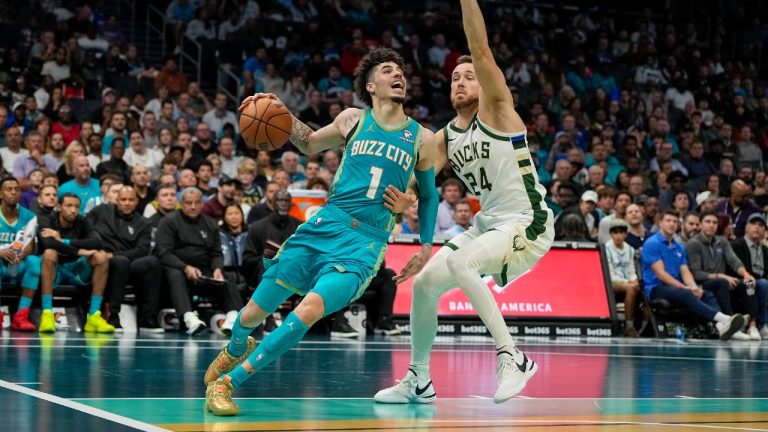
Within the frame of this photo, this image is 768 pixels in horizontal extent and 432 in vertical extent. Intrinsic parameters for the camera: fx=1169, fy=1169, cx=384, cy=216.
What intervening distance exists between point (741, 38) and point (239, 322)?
79.2 feet

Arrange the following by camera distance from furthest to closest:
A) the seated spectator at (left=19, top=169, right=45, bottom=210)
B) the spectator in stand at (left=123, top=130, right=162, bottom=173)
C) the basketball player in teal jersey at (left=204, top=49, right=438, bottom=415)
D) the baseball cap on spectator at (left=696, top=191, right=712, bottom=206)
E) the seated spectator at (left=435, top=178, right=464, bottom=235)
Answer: the baseball cap on spectator at (left=696, top=191, right=712, bottom=206) → the spectator in stand at (left=123, top=130, right=162, bottom=173) → the seated spectator at (left=435, top=178, right=464, bottom=235) → the seated spectator at (left=19, top=169, right=45, bottom=210) → the basketball player in teal jersey at (left=204, top=49, right=438, bottom=415)

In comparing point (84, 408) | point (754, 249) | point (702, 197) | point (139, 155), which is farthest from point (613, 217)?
point (84, 408)

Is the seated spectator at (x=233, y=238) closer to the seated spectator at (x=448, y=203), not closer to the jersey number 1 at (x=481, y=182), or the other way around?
the seated spectator at (x=448, y=203)

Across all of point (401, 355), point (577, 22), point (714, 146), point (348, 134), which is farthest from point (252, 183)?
point (577, 22)

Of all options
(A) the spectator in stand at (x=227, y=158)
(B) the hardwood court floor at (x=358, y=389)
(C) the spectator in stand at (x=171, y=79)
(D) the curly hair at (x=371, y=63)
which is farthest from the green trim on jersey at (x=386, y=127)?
(C) the spectator in stand at (x=171, y=79)

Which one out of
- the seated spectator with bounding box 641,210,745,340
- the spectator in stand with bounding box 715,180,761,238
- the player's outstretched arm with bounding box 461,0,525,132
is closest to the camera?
the player's outstretched arm with bounding box 461,0,525,132

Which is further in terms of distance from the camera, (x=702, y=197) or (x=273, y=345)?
(x=702, y=197)

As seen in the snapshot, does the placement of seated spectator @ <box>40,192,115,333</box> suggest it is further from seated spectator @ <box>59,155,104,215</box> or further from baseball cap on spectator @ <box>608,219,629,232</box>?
baseball cap on spectator @ <box>608,219,629,232</box>

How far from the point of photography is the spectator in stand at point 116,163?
15.5 metres

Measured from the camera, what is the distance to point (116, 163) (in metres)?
15.7

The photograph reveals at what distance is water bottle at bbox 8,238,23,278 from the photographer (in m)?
12.9

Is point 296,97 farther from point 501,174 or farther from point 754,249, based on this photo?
point 501,174

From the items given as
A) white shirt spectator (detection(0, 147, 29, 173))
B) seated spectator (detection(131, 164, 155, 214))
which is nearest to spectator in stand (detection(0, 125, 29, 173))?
white shirt spectator (detection(0, 147, 29, 173))

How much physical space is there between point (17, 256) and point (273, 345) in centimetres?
711
